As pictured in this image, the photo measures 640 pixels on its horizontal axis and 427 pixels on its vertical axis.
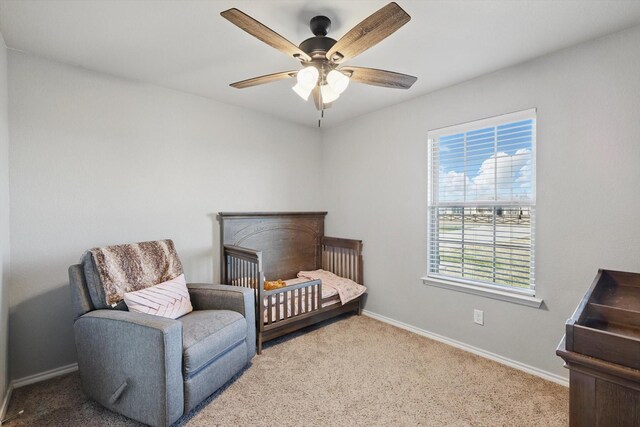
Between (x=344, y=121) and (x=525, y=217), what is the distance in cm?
232

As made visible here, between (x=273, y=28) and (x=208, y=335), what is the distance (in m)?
2.03

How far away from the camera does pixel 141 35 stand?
1.98 meters

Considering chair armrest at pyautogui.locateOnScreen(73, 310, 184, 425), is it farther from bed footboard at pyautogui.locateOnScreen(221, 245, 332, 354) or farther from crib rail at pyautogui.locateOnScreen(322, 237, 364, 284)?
crib rail at pyautogui.locateOnScreen(322, 237, 364, 284)

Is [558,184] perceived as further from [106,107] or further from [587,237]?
[106,107]

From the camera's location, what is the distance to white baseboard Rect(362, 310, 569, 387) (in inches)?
86.9

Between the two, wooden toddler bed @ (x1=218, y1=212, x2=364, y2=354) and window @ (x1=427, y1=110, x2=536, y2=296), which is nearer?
window @ (x1=427, y1=110, x2=536, y2=296)

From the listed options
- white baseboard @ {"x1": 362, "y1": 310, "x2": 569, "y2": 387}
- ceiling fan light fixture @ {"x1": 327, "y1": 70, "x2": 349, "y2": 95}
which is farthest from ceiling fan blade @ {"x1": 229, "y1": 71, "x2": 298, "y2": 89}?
white baseboard @ {"x1": 362, "y1": 310, "x2": 569, "y2": 387}

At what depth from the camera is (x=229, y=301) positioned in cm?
238

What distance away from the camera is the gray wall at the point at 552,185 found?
1.94m

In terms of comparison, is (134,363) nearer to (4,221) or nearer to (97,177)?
(4,221)

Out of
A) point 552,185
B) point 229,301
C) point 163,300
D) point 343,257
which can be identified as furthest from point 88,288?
point 552,185

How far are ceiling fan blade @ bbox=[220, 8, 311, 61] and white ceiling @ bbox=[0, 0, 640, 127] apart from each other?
0.89 ft

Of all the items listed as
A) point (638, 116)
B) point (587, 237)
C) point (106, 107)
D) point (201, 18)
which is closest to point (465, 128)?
point (638, 116)

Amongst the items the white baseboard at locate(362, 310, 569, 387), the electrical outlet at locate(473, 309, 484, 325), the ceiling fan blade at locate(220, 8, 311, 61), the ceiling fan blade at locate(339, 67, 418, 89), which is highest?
the ceiling fan blade at locate(220, 8, 311, 61)
